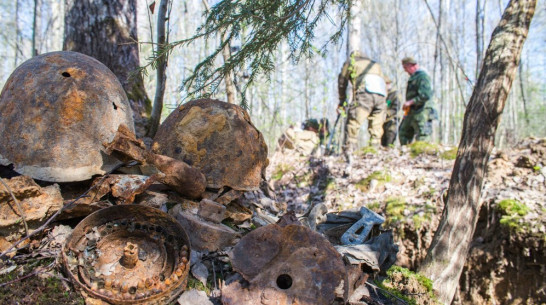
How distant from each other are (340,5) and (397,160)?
4.21m

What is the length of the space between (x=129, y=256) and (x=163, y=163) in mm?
841

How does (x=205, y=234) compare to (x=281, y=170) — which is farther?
(x=281, y=170)

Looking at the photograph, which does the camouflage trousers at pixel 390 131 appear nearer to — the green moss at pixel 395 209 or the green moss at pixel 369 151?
the green moss at pixel 369 151

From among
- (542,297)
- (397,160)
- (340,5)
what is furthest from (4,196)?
(397,160)

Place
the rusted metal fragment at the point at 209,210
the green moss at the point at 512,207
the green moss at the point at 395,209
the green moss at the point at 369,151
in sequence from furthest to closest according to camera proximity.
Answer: the green moss at the point at 369,151
the green moss at the point at 395,209
the green moss at the point at 512,207
the rusted metal fragment at the point at 209,210

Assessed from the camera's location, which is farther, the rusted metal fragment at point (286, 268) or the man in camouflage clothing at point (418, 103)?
the man in camouflage clothing at point (418, 103)

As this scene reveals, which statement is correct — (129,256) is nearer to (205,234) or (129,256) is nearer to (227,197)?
(205,234)

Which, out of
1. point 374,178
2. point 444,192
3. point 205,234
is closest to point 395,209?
point 444,192

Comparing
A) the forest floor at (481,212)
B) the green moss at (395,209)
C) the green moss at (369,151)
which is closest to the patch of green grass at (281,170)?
the forest floor at (481,212)

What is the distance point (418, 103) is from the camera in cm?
857

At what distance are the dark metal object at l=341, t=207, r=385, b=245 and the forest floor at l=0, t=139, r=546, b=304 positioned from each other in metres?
0.74

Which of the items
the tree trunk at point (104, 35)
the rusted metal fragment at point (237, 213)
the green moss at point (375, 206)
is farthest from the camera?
the green moss at point (375, 206)

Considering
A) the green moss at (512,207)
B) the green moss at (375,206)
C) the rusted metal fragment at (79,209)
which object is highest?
the rusted metal fragment at (79,209)

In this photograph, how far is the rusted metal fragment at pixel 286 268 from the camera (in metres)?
2.09
